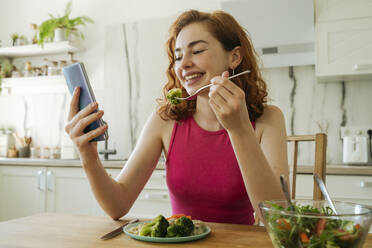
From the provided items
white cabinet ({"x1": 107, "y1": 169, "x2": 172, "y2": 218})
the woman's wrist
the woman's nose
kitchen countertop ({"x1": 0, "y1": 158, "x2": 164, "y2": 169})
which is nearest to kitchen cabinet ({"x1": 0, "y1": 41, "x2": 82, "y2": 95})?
kitchen countertop ({"x1": 0, "y1": 158, "x2": 164, "y2": 169})

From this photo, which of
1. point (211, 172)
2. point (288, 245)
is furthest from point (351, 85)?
point (288, 245)

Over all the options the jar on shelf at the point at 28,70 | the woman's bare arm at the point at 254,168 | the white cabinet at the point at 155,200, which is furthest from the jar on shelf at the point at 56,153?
the woman's bare arm at the point at 254,168

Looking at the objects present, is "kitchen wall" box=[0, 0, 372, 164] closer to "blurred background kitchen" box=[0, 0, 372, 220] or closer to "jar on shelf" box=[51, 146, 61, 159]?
"blurred background kitchen" box=[0, 0, 372, 220]

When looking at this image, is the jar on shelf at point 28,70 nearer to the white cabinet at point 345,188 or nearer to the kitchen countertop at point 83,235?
the white cabinet at point 345,188

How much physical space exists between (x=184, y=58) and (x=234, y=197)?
1.79 feet

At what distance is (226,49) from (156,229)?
817 millimetres

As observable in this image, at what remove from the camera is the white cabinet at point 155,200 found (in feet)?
8.63

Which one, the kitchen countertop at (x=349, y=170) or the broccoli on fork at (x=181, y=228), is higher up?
the broccoli on fork at (x=181, y=228)

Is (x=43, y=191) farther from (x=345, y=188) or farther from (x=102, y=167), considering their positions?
(x=345, y=188)

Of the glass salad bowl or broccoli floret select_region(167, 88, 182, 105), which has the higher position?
broccoli floret select_region(167, 88, 182, 105)

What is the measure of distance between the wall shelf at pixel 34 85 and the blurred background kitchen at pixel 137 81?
1 centimetres

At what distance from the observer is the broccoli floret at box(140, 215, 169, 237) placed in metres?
0.80

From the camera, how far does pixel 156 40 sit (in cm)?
339

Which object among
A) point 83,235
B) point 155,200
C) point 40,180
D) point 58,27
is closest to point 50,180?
point 40,180
